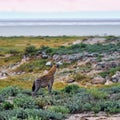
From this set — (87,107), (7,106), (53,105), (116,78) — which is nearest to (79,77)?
(116,78)

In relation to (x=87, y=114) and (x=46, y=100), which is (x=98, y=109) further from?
(x=46, y=100)

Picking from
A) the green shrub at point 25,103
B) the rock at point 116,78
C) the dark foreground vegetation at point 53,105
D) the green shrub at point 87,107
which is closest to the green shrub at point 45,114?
the dark foreground vegetation at point 53,105

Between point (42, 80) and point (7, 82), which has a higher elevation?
point (42, 80)

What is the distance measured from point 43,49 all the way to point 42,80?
4583cm

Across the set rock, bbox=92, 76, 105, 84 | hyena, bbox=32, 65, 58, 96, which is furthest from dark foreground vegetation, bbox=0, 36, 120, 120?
hyena, bbox=32, 65, 58, 96

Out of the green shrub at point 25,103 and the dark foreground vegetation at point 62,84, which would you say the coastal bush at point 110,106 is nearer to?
the dark foreground vegetation at point 62,84

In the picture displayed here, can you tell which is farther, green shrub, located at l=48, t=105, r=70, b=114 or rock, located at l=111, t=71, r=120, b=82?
rock, located at l=111, t=71, r=120, b=82

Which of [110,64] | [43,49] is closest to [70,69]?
[110,64]

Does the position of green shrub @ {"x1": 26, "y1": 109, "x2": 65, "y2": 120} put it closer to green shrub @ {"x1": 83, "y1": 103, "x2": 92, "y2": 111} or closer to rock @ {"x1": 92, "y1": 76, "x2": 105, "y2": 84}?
green shrub @ {"x1": 83, "y1": 103, "x2": 92, "y2": 111}

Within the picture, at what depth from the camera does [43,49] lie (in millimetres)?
66812

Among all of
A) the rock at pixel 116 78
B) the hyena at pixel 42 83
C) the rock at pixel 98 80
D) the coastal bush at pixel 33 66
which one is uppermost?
the hyena at pixel 42 83

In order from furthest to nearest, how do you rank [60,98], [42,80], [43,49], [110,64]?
[43,49], [110,64], [42,80], [60,98]

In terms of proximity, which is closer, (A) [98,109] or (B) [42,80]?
(A) [98,109]

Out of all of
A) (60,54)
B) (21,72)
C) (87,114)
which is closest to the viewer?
(87,114)
